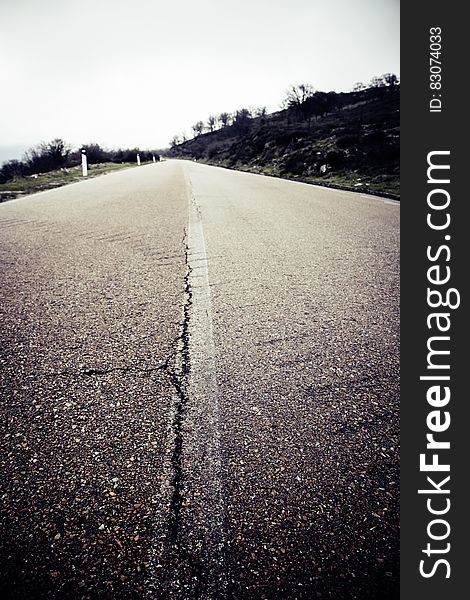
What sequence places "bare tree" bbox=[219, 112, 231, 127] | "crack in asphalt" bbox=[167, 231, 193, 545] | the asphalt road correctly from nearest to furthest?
the asphalt road < "crack in asphalt" bbox=[167, 231, 193, 545] < "bare tree" bbox=[219, 112, 231, 127]

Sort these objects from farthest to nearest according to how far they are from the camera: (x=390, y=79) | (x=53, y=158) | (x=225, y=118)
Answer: (x=225, y=118) < (x=390, y=79) < (x=53, y=158)

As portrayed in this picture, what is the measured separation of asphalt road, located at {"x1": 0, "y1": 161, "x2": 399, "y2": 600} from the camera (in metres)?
1.07

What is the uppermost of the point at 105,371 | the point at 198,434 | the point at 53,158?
the point at 53,158

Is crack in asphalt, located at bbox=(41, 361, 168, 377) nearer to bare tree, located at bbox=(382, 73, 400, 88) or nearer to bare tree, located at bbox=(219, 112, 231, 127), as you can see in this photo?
bare tree, located at bbox=(382, 73, 400, 88)

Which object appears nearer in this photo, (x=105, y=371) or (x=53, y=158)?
(x=105, y=371)

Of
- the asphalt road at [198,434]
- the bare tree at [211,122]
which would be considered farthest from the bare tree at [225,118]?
the asphalt road at [198,434]

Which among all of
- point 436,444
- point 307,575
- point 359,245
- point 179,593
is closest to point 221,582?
point 179,593

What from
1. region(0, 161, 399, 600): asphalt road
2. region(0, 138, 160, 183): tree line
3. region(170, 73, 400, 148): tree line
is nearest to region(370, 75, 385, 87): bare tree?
region(170, 73, 400, 148): tree line

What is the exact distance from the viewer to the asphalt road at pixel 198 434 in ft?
3.52

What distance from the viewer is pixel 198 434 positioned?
5.08ft

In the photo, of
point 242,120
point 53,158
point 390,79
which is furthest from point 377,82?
point 53,158

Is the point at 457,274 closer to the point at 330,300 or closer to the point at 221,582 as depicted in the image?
the point at 330,300

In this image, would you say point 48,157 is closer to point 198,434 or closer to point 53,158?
point 53,158

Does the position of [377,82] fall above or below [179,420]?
above
